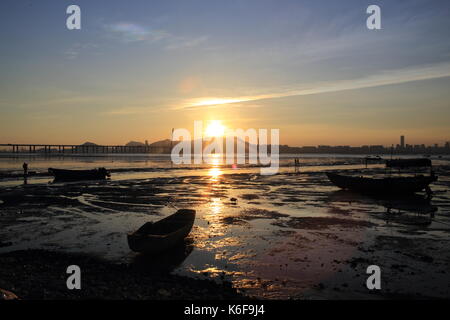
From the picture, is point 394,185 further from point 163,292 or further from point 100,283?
point 100,283

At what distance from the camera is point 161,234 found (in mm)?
14227

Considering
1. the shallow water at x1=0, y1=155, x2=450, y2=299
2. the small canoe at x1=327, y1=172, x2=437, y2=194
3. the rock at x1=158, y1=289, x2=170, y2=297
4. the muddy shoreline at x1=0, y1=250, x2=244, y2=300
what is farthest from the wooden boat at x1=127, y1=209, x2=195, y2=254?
the small canoe at x1=327, y1=172, x2=437, y2=194

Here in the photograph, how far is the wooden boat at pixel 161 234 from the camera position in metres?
12.2

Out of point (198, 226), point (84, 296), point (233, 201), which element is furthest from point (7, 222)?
point (233, 201)

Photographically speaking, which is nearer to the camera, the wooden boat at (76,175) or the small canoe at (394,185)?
the small canoe at (394,185)

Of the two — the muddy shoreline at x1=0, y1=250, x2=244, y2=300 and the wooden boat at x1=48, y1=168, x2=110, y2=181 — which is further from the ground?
the wooden boat at x1=48, y1=168, x2=110, y2=181

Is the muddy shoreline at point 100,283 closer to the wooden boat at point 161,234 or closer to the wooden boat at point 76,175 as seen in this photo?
the wooden boat at point 161,234

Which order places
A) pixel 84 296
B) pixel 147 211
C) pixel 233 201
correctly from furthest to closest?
pixel 233 201
pixel 147 211
pixel 84 296

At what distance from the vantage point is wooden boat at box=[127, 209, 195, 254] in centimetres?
1220

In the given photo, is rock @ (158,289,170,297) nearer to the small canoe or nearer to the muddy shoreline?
the muddy shoreline

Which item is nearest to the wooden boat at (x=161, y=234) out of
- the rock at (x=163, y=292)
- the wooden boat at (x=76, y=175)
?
the rock at (x=163, y=292)

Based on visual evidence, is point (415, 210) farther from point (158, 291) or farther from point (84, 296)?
point (84, 296)
